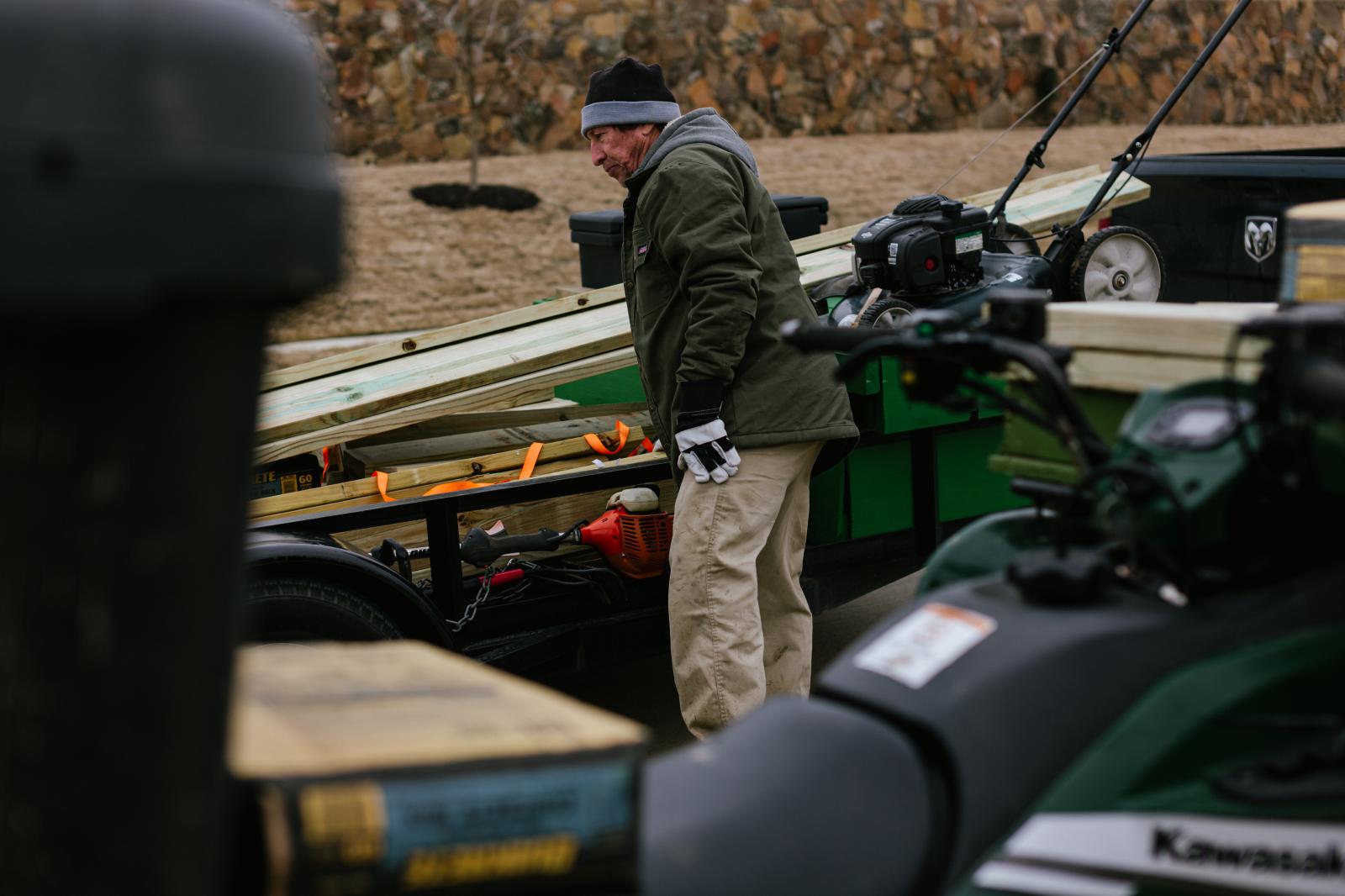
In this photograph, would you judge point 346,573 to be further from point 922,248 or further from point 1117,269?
point 1117,269

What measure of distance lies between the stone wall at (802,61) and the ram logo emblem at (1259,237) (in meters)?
8.78

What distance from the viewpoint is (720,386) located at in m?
4.20

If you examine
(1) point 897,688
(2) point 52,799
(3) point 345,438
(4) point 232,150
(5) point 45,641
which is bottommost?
(3) point 345,438

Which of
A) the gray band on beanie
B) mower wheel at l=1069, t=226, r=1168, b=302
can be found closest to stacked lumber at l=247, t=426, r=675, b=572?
the gray band on beanie

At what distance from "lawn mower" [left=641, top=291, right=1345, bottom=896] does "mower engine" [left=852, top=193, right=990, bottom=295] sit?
311 cm

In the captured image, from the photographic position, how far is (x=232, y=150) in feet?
3.29

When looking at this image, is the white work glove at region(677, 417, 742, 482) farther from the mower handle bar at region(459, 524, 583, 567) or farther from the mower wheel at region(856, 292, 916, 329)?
the mower wheel at region(856, 292, 916, 329)

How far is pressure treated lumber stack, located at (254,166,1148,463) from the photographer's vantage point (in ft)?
16.3

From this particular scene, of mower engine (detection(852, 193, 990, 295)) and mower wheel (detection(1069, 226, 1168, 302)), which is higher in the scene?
mower engine (detection(852, 193, 990, 295))

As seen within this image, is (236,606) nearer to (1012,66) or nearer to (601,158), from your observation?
(601,158)

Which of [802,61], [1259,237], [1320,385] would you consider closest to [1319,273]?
[1320,385]

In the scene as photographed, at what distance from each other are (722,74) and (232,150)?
14.6 meters

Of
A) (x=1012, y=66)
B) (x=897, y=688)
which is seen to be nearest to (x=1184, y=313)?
(x=897, y=688)

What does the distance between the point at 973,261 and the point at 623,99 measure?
1418mm
